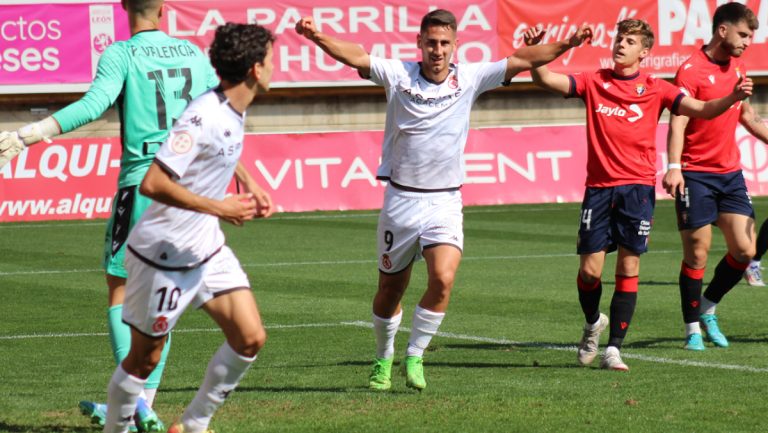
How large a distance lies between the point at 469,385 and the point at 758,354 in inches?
94.6

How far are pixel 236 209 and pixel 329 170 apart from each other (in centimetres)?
1983

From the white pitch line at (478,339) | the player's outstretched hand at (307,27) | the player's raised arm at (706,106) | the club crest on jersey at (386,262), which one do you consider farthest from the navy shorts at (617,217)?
the player's outstretched hand at (307,27)

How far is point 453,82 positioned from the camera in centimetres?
859

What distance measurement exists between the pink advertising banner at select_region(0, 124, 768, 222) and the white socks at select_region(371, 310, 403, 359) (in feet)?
53.6

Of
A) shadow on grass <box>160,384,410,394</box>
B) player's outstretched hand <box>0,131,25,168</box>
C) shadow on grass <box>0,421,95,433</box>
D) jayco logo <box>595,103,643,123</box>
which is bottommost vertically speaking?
shadow on grass <box>160,384,410,394</box>

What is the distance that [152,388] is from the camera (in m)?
7.14

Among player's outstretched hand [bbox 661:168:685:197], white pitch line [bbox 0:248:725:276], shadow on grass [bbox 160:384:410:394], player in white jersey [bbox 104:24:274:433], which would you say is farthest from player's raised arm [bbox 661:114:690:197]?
white pitch line [bbox 0:248:725:276]

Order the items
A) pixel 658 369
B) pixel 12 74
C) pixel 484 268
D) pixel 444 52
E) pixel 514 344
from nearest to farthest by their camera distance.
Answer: pixel 444 52 → pixel 658 369 → pixel 514 344 → pixel 484 268 → pixel 12 74

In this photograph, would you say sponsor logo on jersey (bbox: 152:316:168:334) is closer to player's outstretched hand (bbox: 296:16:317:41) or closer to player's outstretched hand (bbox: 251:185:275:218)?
player's outstretched hand (bbox: 251:185:275:218)

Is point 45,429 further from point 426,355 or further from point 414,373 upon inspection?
point 426,355

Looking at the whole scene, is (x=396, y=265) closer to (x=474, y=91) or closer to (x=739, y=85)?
(x=474, y=91)

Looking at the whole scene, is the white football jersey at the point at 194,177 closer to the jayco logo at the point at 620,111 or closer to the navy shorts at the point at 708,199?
the jayco logo at the point at 620,111

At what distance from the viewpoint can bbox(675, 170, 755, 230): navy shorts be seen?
10328 millimetres

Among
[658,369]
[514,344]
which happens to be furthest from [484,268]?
[658,369]
